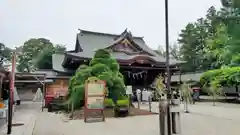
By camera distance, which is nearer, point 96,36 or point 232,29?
point 232,29

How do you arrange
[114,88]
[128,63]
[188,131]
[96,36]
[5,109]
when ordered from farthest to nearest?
[96,36] → [128,63] → [114,88] → [5,109] → [188,131]

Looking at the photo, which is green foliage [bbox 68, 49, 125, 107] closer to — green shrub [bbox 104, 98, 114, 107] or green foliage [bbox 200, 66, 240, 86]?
green shrub [bbox 104, 98, 114, 107]

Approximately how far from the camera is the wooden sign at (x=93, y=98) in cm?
1034

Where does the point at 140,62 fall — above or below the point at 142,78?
above

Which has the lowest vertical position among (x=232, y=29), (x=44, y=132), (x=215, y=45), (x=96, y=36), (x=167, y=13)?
(x=44, y=132)

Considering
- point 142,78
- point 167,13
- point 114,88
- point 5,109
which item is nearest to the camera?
point 167,13

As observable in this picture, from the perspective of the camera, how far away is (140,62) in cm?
2223

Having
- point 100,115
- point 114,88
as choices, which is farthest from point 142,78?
point 100,115

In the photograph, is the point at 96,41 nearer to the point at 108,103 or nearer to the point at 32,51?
the point at 108,103

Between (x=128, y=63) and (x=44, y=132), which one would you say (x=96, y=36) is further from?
(x=44, y=132)

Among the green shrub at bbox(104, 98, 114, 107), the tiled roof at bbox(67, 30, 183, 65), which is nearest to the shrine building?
the tiled roof at bbox(67, 30, 183, 65)

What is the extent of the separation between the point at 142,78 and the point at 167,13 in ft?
57.2

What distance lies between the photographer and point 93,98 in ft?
34.2

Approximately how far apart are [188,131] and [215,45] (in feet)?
60.4
